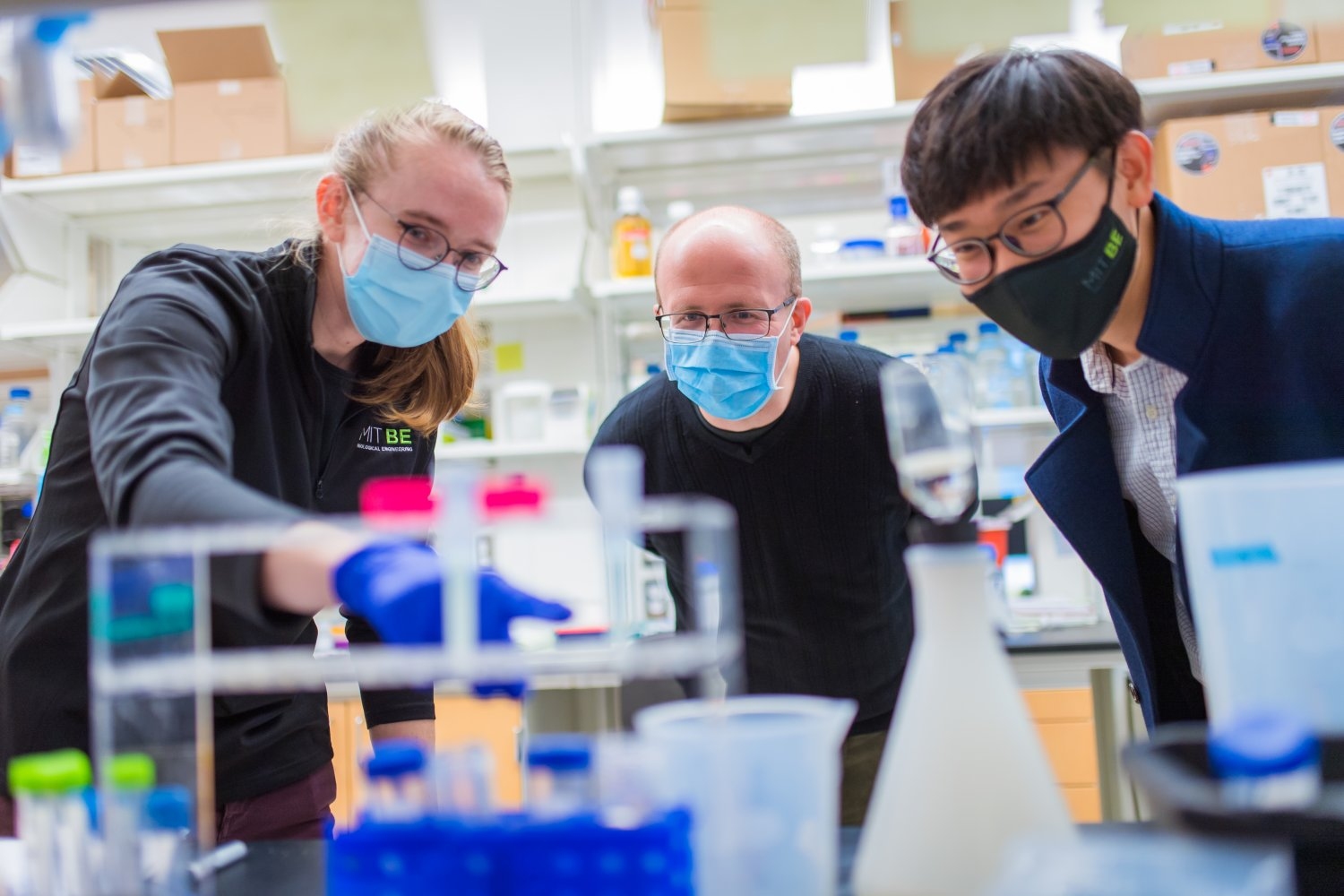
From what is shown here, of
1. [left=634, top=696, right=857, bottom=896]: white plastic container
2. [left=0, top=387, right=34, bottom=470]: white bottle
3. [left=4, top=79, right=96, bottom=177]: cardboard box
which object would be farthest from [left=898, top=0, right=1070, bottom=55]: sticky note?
[left=0, top=387, right=34, bottom=470]: white bottle

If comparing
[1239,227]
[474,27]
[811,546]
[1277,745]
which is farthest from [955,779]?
[474,27]

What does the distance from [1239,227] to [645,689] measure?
812 millimetres

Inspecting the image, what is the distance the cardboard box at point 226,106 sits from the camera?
2900mm

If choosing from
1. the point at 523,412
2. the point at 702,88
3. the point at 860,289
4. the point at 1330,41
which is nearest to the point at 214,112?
the point at 523,412

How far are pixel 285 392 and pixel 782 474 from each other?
74 cm

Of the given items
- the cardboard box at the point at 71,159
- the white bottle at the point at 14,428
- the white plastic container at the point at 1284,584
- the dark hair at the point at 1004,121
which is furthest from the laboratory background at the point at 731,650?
the white bottle at the point at 14,428

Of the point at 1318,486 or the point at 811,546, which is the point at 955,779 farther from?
the point at 811,546

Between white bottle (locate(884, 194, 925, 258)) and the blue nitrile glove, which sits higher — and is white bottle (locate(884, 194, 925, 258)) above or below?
above

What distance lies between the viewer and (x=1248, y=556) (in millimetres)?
665

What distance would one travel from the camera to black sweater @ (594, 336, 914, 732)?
4.80 ft

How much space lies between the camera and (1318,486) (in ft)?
2.16

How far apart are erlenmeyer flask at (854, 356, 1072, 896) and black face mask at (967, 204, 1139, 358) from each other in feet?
1.72

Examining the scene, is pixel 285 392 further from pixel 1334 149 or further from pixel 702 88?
pixel 1334 149

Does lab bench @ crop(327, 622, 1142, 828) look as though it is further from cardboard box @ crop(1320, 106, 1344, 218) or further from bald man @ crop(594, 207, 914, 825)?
cardboard box @ crop(1320, 106, 1344, 218)
